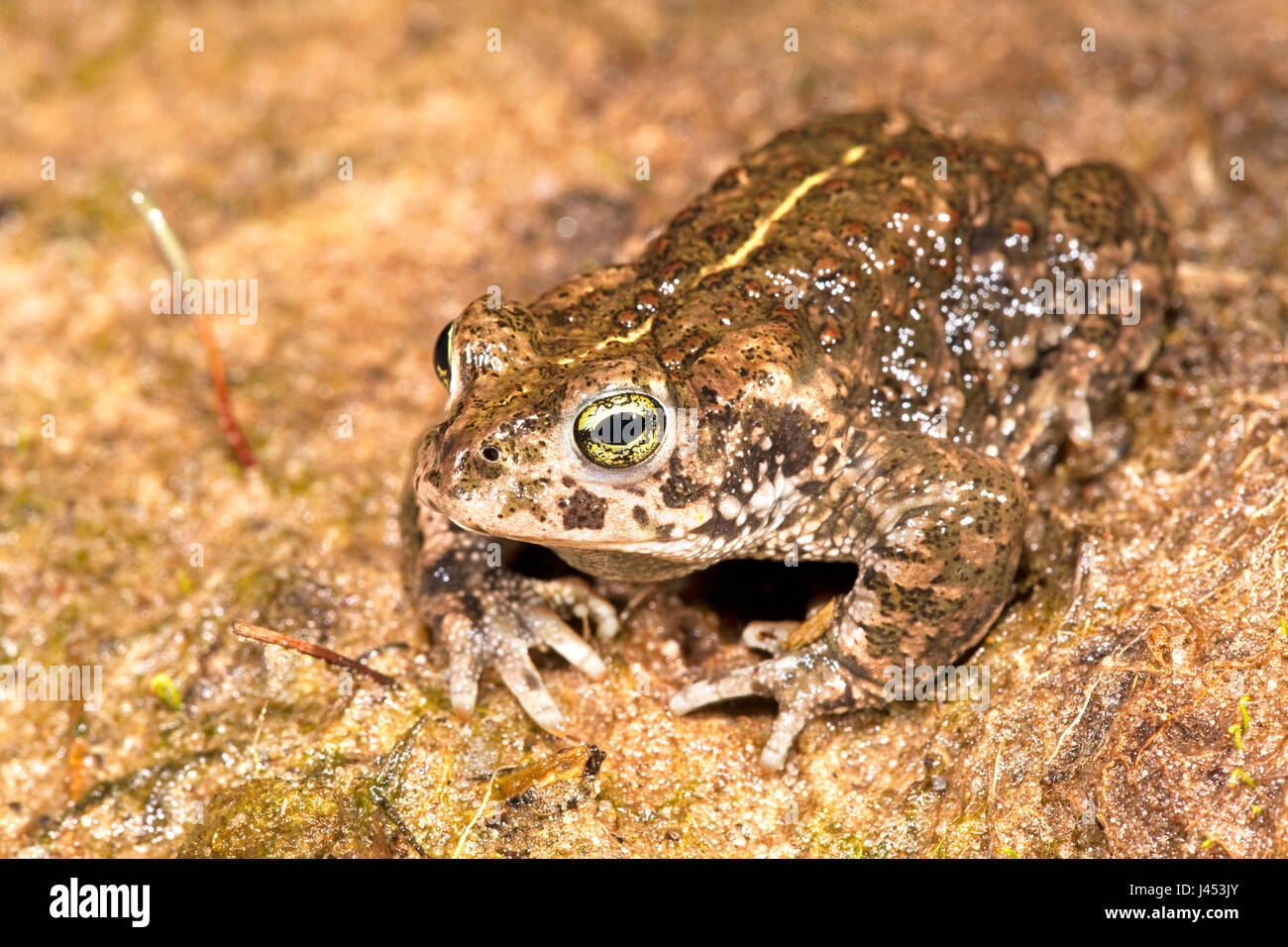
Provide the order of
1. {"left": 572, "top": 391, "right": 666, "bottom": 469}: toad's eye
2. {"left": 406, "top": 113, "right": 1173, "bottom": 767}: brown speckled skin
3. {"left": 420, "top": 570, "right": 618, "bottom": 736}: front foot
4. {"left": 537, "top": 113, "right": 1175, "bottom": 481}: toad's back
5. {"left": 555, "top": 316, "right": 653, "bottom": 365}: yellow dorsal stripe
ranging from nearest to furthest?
1. {"left": 572, "top": 391, "right": 666, "bottom": 469}: toad's eye
2. {"left": 406, "top": 113, "right": 1173, "bottom": 767}: brown speckled skin
3. {"left": 555, "top": 316, "right": 653, "bottom": 365}: yellow dorsal stripe
4. {"left": 537, "top": 113, "right": 1175, "bottom": 481}: toad's back
5. {"left": 420, "top": 570, "right": 618, "bottom": 736}: front foot

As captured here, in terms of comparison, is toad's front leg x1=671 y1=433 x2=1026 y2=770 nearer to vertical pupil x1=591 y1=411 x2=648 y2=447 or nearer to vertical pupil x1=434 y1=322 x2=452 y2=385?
vertical pupil x1=591 y1=411 x2=648 y2=447

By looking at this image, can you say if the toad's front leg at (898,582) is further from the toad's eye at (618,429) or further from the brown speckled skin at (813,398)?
the toad's eye at (618,429)

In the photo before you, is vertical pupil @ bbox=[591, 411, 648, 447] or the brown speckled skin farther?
the brown speckled skin

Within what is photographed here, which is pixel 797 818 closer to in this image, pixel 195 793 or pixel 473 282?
pixel 195 793

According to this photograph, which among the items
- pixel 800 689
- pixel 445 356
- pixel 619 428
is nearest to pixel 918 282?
pixel 619 428

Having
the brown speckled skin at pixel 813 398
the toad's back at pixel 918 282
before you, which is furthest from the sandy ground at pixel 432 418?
the toad's back at pixel 918 282

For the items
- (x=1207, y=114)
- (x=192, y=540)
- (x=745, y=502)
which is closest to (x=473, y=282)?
(x=192, y=540)

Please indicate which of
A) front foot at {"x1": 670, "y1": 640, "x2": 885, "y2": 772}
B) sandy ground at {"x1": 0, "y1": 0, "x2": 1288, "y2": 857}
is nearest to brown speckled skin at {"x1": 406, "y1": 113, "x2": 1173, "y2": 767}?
front foot at {"x1": 670, "y1": 640, "x2": 885, "y2": 772}
